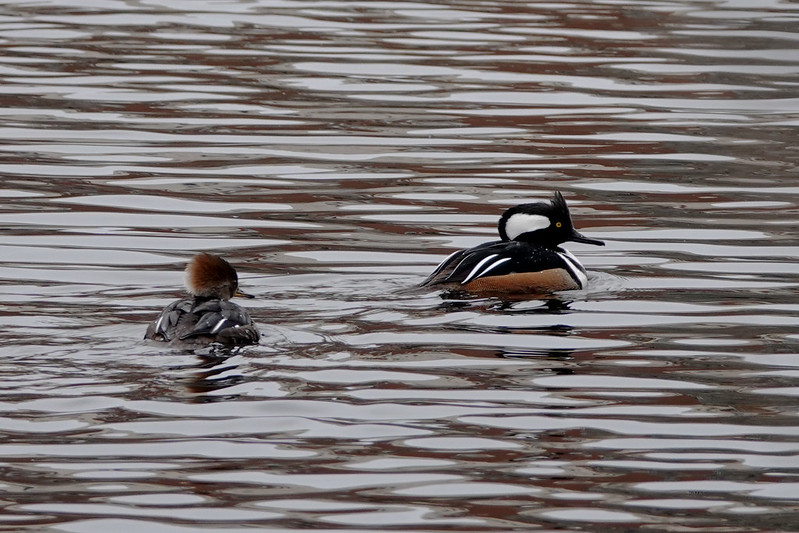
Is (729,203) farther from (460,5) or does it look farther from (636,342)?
(460,5)

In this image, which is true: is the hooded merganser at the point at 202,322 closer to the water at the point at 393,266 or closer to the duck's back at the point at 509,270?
the water at the point at 393,266

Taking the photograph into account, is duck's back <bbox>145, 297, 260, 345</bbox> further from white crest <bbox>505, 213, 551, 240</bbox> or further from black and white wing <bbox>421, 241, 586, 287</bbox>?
white crest <bbox>505, 213, 551, 240</bbox>

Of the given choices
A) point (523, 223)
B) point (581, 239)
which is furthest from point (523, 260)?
point (581, 239)

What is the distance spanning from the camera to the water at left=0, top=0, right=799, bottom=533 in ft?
19.4

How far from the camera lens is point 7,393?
266 inches

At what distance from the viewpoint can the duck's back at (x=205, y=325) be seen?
763 cm

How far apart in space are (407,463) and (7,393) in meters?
1.85

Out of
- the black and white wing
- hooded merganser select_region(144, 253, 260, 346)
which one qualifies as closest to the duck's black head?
the black and white wing

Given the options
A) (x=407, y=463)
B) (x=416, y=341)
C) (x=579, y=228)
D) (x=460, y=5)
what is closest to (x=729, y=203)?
(x=579, y=228)

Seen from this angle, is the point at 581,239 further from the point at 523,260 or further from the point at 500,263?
the point at 500,263

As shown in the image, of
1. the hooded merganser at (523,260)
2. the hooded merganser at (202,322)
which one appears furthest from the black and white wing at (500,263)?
the hooded merganser at (202,322)

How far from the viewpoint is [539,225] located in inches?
398

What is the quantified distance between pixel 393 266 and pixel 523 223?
0.89 m

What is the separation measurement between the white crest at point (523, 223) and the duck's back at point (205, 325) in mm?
2723
